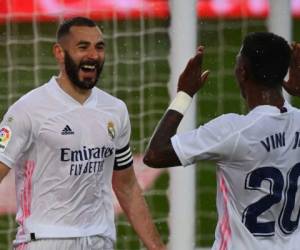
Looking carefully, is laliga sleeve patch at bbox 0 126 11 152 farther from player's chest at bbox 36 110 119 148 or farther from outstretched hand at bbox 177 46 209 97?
outstretched hand at bbox 177 46 209 97

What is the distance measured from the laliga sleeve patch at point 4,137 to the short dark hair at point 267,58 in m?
1.22

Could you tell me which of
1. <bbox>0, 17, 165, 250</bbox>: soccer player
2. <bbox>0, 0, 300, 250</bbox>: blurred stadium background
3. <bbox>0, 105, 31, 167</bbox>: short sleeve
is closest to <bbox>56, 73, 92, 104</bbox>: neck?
<bbox>0, 17, 165, 250</bbox>: soccer player

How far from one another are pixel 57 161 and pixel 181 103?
3.00 ft

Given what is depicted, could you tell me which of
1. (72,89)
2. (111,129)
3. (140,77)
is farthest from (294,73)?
(140,77)

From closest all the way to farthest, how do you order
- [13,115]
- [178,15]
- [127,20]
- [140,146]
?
[13,115] → [178,15] → [140,146] → [127,20]

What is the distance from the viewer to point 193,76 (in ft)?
14.0

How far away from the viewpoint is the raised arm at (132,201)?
5.35 metres

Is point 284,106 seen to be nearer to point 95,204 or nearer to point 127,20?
point 95,204

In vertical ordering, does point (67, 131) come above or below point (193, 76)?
below

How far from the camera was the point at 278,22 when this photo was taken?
6.39 metres

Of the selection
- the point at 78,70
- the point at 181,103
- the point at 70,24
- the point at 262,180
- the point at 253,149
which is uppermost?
the point at 70,24

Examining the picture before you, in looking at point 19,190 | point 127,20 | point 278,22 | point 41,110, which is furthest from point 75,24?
point 127,20

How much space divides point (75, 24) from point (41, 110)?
436 millimetres

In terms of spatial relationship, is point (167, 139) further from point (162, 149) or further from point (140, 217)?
point (140, 217)
